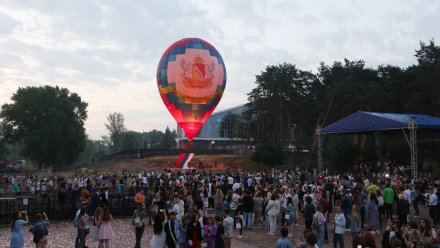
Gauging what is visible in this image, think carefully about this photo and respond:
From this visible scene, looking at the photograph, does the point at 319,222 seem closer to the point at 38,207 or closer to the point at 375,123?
the point at 38,207

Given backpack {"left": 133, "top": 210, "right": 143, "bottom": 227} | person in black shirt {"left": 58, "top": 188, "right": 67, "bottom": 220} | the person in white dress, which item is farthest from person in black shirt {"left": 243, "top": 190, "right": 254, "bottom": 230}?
person in black shirt {"left": 58, "top": 188, "right": 67, "bottom": 220}

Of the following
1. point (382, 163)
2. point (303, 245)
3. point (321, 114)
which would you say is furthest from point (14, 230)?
point (321, 114)

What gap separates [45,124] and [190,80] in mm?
36316

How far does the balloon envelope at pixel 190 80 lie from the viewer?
3906 centimetres

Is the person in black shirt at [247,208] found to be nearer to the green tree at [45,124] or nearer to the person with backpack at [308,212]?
the person with backpack at [308,212]

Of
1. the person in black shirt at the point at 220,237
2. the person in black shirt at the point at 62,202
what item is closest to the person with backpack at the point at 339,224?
the person in black shirt at the point at 220,237

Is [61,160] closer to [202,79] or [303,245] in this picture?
[202,79]

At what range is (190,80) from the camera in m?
39.0

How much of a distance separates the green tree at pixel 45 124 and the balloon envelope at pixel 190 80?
103 ft

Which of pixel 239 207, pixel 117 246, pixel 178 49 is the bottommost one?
pixel 117 246

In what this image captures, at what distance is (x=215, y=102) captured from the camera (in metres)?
41.8

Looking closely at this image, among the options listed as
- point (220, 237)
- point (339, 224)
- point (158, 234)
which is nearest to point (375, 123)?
point (339, 224)

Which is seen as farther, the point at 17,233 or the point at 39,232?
the point at 39,232

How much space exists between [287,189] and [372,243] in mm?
9729
